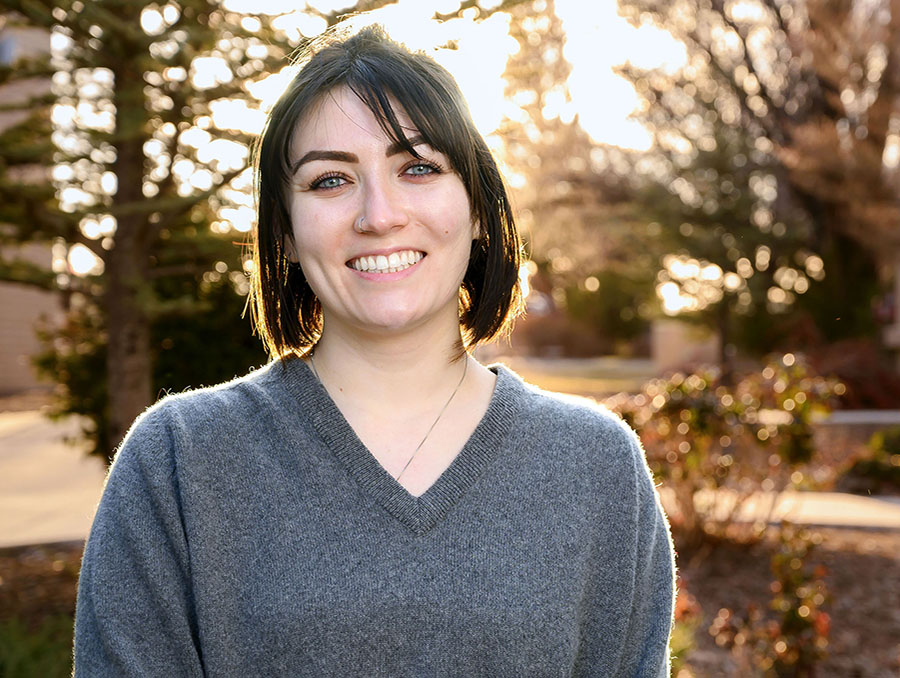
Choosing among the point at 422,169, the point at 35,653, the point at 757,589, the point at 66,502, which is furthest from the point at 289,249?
the point at 66,502

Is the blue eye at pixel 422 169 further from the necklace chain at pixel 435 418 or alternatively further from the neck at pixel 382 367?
the necklace chain at pixel 435 418

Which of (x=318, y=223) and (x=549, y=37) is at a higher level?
(x=549, y=37)

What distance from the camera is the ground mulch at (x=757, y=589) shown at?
14.0ft

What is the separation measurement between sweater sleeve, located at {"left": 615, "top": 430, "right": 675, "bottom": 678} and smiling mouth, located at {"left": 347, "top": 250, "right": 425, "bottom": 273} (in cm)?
59

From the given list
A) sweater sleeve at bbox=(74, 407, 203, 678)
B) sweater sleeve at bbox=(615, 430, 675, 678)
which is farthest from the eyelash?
sweater sleeve at bbox=(615, 430, 675, 678)

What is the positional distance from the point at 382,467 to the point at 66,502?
20.4 feet

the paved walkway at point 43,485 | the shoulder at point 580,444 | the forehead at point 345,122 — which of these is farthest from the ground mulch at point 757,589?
the forehead at point 345,122

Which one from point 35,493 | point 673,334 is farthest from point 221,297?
point 673,334

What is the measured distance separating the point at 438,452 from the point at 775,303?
563 inches

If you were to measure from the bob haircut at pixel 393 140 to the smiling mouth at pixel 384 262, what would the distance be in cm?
18

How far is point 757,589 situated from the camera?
5.23 meters

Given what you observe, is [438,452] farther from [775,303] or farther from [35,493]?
[775,303]

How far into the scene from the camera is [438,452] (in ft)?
5.89

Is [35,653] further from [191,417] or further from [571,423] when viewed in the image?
[571,423]
